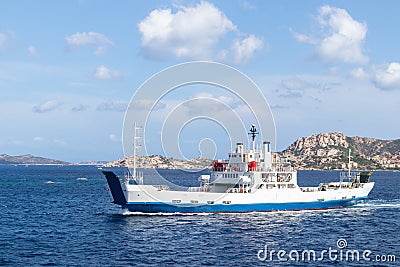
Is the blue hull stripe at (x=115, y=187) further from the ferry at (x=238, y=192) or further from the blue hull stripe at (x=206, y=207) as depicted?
the blue hull stripe at (x=206, y=207)

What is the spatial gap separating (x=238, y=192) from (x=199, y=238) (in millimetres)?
16108

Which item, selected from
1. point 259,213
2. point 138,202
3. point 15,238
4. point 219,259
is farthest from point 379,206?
point 15,238

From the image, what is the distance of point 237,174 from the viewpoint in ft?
203

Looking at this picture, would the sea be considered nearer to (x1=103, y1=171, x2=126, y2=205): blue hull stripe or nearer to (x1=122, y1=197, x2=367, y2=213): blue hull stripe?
(x1=122, y1=197, x2=367, y2=213): blue hull stripe

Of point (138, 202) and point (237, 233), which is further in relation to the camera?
point (138, 202)

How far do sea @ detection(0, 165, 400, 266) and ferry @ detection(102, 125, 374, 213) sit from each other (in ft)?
3.87

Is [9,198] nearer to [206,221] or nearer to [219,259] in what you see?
[206,221]

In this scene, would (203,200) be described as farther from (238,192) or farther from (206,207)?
(238,192)

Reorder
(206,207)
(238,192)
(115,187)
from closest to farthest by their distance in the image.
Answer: (115,187) < (206,207) < (238,192)

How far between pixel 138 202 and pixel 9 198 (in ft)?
134

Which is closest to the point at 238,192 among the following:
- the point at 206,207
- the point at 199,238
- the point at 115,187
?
the point at 206,207

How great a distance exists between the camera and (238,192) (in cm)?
6003

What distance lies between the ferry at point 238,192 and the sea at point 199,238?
1180mm

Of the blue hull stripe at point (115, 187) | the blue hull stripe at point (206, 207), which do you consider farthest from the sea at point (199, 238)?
the blue hull stripe at point (115, 187)
